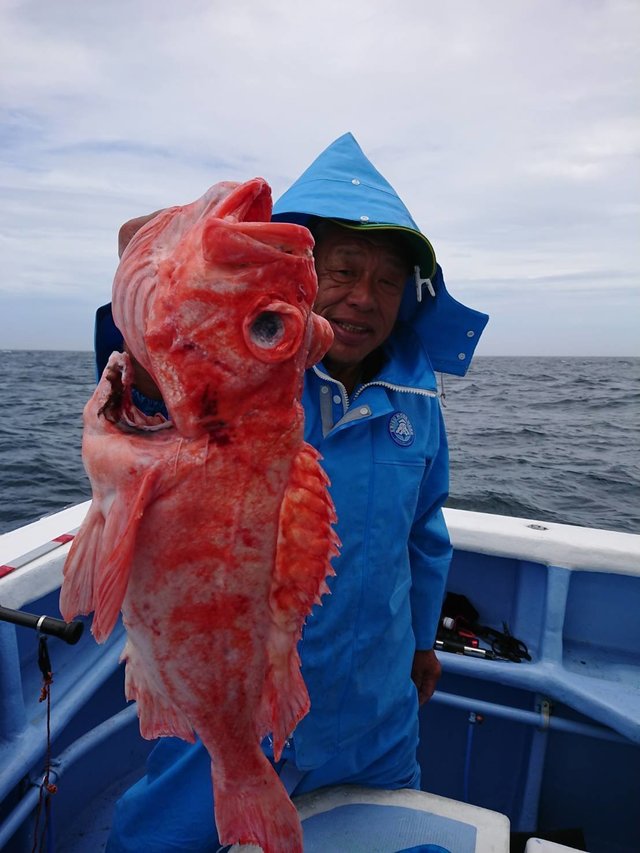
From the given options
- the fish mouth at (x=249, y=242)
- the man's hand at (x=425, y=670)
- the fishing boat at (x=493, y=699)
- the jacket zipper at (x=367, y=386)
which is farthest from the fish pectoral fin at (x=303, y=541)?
the man's hand at (x=425, y=670)

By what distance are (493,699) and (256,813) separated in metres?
2.84

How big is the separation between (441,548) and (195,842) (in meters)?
1.53

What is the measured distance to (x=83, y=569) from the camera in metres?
1.40

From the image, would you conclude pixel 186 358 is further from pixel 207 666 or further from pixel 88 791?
pixel 88 791

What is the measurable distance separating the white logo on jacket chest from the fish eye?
1.24 metres

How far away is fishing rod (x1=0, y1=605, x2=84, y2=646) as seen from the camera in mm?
1788

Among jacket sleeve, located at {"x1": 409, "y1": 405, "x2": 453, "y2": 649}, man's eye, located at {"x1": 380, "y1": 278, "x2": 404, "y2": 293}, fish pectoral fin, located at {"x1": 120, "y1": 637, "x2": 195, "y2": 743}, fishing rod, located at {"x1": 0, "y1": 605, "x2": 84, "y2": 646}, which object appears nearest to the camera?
fish pectoral fin, located at {"x1": 120, "y1": 637, "x2": 195, "y2": 743}

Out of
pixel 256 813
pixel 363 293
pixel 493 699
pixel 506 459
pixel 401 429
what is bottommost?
pixel 506 459

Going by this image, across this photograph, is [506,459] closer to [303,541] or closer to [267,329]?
[303,541]

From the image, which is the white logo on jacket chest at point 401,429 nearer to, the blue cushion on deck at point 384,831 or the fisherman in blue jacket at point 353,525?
the fisherman in blue jacket at point 353,525

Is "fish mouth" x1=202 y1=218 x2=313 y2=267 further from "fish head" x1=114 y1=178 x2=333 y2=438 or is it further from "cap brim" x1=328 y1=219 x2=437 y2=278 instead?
"cap brim" x1=328 y1=219 x2=437 y2=278

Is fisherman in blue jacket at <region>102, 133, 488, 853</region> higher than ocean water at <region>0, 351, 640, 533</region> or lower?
higher

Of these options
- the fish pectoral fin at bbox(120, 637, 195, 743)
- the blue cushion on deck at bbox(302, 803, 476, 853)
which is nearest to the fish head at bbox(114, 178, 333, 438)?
the fish pectoral fin at bbox(120, 637, 195, 743)

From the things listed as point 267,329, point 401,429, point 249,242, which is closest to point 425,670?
point 401,429
